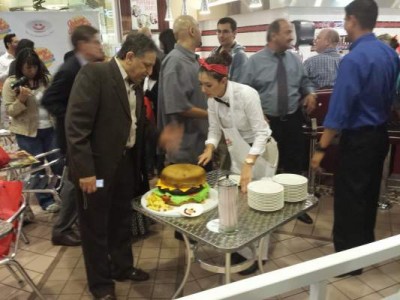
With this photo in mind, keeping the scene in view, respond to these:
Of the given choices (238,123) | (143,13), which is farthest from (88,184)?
(143,13)

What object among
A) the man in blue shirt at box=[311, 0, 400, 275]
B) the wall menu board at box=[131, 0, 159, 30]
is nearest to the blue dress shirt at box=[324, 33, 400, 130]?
the man in blue shirt at box=[311, 0, 400, 275]

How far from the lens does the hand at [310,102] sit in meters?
3.29

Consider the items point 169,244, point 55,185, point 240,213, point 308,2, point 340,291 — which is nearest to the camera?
point 240,213

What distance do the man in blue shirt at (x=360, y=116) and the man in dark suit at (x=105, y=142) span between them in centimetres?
111

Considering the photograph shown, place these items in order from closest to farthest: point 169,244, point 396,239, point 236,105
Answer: point 396,239 → point 236,105 → point 169,244

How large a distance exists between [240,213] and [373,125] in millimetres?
1036

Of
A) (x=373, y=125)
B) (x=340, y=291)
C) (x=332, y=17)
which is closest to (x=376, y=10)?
(x=373, y=125)

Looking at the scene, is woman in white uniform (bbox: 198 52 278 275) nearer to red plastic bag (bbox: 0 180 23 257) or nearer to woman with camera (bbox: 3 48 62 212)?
red plastic bag (bbox: 0 180 23 257)

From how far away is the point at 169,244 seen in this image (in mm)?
3139

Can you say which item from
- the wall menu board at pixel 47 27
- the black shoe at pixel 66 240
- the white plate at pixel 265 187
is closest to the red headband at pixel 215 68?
the white plate at pixel 265 187

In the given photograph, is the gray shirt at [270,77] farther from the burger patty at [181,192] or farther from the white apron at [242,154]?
the burger patty at [181,192]

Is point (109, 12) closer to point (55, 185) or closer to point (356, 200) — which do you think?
point (55, 185)

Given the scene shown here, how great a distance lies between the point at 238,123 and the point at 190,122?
58 cm

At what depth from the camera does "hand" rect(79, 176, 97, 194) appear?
1.97 metres
